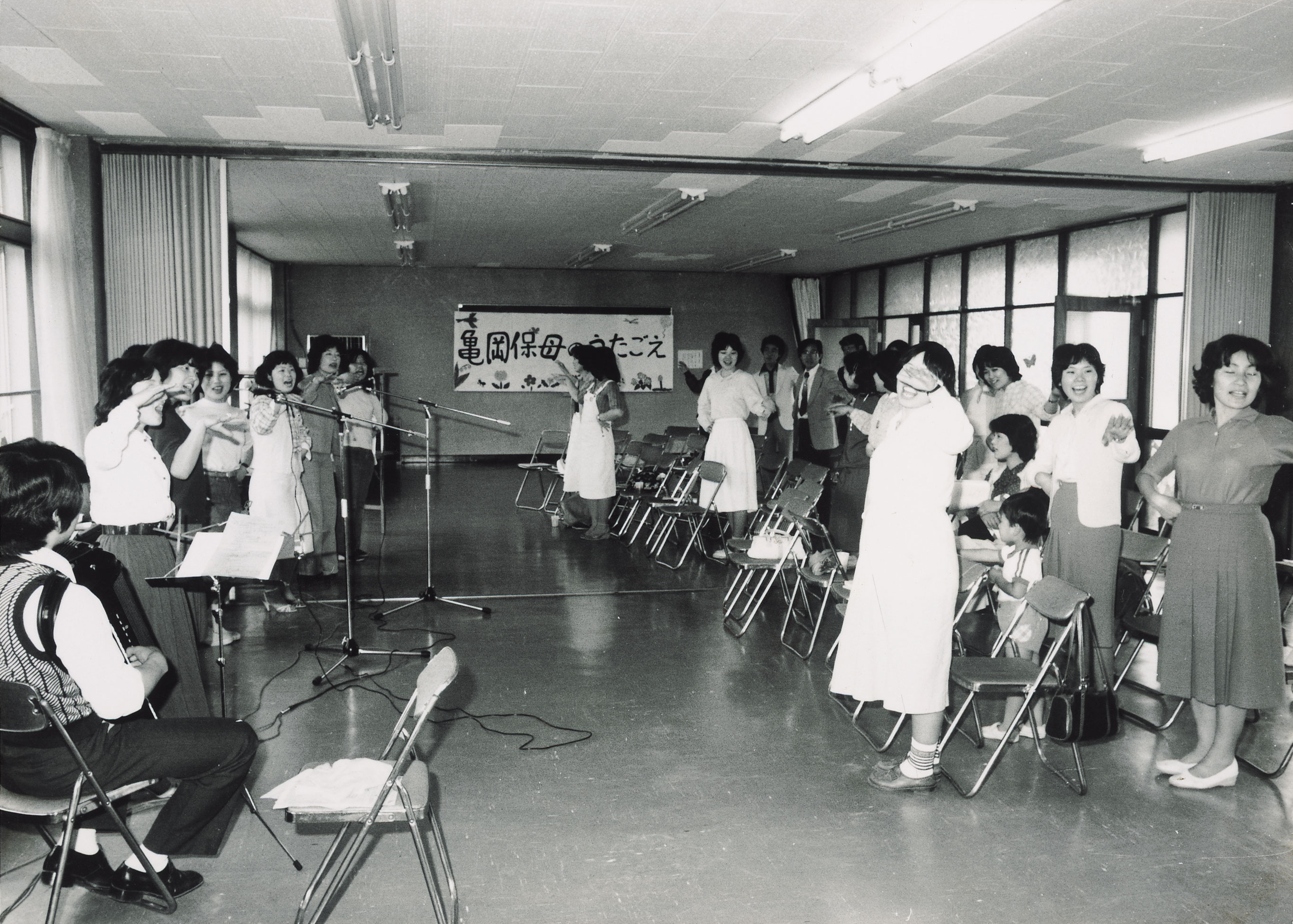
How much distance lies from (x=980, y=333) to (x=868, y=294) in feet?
9.20

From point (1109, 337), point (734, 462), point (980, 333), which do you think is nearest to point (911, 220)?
point (1109, 337)

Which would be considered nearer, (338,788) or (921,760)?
(338,788)

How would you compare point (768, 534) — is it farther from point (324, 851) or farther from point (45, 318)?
point (45, 318)

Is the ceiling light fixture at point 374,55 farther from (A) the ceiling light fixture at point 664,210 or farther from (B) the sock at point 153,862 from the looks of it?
(A) the ceiling light fixture at point 664,210

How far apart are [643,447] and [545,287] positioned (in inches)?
225

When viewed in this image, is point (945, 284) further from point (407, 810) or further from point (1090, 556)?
point (407, 810)

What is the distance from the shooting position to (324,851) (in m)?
3.20

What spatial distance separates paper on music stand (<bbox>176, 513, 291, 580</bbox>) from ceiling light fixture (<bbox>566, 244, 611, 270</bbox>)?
8638mm

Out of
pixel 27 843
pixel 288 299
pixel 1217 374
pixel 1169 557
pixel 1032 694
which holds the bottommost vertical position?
pixel 27 843

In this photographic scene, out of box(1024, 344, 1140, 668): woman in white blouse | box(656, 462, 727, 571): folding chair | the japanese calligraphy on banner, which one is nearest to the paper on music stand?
box(1024, 344, 1140, 668): woman in white blouse

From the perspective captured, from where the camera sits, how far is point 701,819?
3.47 meters

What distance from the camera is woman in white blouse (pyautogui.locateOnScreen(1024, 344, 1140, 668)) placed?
4.10 metres

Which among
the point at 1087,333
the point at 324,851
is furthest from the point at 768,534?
the point at 1087,333

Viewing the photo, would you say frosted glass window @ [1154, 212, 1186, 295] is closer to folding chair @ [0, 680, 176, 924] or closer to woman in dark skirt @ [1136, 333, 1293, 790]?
woman in dark skirt @ [1136, 333, 1293, 790]
